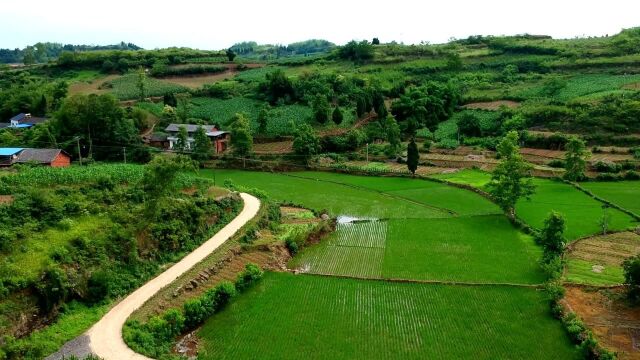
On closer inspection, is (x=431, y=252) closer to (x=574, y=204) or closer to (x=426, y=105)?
(x=574, y=204)

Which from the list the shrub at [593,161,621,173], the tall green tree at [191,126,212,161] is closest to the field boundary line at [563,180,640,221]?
the shrub at [593,161,621,173]

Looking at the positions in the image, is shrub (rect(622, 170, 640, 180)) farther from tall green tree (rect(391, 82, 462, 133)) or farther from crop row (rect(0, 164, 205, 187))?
crop row (rect(0, 164, 205, 187))

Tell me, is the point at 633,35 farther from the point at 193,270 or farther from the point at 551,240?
the point at 193,270

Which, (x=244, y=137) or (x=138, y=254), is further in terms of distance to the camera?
(x=244, y=137)

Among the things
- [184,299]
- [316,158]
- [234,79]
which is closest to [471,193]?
[316,158]

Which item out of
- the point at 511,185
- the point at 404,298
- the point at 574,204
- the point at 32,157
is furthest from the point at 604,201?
the point at 32,157

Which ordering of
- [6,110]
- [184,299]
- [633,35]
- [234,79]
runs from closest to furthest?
[184,299] < [6,110] < [234,79] < [633,35]

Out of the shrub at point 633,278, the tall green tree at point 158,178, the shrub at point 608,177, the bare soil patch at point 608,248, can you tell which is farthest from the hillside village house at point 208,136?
the shrub at point 633,278
